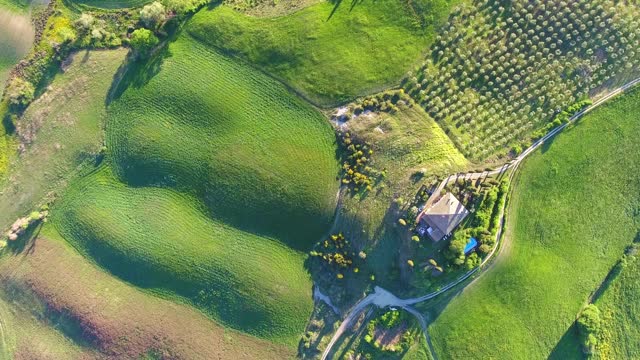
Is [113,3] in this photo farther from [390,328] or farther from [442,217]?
[390,328]

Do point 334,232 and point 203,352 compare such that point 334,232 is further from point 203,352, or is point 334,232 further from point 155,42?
point 155,42

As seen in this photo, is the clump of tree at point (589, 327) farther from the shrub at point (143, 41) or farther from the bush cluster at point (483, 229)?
the shrub at point (143, 41)

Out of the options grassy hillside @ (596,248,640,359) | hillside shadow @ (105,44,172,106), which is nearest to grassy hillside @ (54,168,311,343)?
hillside shadow @ (105,44,172,106)

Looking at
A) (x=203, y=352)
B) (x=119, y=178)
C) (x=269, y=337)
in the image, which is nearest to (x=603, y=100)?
(x=269, y=337)

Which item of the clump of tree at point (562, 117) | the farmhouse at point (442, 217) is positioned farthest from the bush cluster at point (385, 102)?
the clump of tree at point (562, 117)

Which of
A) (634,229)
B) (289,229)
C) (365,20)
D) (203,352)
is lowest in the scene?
(203,352)

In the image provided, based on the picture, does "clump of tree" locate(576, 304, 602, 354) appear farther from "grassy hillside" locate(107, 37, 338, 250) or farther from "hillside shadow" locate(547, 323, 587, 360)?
"grassy hillside" locate(107, 37, 338, 250)
